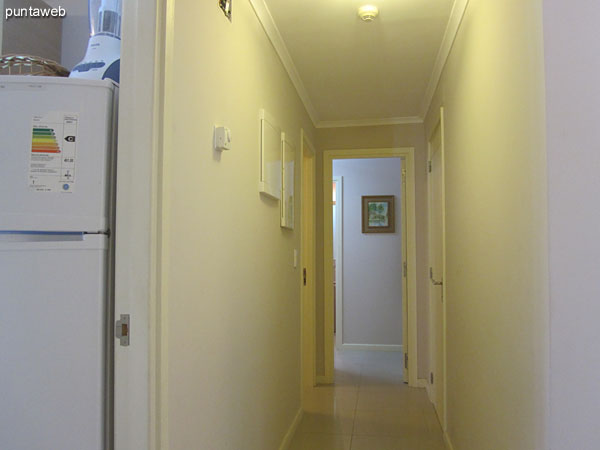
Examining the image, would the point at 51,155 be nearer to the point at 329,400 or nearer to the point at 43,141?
the point at 43,141

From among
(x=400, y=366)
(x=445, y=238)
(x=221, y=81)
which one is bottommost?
(x=400, y=366)

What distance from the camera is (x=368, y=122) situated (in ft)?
13.5

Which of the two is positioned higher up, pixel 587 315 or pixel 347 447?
pixel 587 315

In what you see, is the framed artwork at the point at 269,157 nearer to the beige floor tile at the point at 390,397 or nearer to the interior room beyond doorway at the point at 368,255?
the beige floor tile at the point at 390,397

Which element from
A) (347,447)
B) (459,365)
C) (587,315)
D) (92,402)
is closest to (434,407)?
(347,447)

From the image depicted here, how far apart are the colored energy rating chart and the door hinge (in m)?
0.48

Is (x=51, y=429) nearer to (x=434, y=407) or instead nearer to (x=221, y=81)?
(x=221, y=81)

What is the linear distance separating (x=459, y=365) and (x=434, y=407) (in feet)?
4.32

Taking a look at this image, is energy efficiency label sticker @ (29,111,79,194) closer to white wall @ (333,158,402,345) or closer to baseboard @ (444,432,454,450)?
baseboard @ (444,432,454,450)

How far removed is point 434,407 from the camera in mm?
3418

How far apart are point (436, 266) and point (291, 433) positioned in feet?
5.22

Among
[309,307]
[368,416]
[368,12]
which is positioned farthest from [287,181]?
[368,416]

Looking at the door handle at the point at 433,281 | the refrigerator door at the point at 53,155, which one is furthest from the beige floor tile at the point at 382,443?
the refrigerator door at the point at 53,155

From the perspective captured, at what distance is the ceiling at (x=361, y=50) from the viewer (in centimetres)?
224
